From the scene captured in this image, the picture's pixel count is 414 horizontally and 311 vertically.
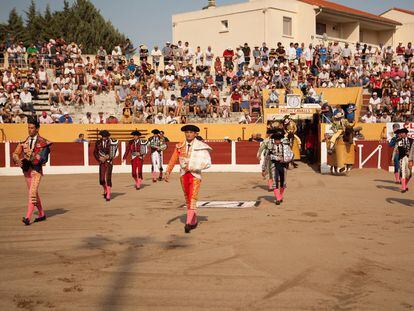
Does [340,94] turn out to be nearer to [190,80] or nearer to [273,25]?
[190,80]

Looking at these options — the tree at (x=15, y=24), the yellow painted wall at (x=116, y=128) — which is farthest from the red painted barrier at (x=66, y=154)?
the tree at (x=15, y=24)

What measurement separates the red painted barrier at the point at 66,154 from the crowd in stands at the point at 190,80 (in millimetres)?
1612

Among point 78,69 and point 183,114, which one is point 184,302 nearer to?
point 183,114

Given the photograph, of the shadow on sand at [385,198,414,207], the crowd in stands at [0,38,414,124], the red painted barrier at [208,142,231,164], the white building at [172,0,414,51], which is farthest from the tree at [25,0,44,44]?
the shadow on sand at [385,198,414,207]

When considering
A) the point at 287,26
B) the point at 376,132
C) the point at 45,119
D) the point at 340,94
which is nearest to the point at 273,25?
the point at 287,26

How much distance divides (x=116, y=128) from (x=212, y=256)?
15280mm

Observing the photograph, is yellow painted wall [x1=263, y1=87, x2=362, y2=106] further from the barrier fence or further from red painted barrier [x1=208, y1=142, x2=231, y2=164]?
red painted barrier [x1=208, y1=142, x2=231, y2=164]

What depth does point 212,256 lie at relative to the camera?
6.80 meters

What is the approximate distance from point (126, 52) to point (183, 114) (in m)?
6.31

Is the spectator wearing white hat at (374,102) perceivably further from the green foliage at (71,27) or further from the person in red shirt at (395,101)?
the green foliage at (71,27)

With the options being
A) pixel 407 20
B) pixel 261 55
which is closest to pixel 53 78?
pixel 261 55

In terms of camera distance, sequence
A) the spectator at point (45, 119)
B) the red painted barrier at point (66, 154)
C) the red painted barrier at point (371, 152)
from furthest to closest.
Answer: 1. the spectator at point (45, 119)
2. the red painted barrier at point (371, 152)
3. the red painted barrier at point (66, 154)

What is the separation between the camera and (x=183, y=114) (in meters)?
22.7

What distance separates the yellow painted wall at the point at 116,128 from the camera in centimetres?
2062
